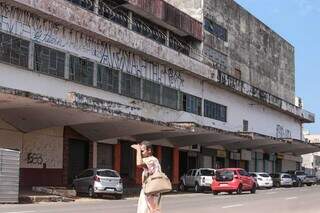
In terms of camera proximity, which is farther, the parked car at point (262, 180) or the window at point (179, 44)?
the parked car at point (262, 180)

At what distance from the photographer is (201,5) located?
52.2 metres

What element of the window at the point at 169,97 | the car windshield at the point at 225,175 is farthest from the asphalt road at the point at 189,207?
the window at the point at 169,97

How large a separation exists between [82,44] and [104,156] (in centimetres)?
809

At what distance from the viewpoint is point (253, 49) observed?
212 feet

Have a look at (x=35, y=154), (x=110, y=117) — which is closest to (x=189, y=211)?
(x=110, y=117)

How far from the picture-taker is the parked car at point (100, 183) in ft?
103

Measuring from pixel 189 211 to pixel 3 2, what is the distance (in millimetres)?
15307

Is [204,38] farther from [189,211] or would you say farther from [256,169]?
[189,211]

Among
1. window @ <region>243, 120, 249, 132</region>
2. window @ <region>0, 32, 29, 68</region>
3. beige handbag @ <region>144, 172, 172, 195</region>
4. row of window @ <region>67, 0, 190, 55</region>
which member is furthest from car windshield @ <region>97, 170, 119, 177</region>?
window @ <region>243, 120, 249, 132</region>

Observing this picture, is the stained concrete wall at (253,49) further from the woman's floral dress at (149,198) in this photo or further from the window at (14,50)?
the woman's floral dress at (149,198)

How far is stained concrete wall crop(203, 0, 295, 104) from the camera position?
56.0 meters

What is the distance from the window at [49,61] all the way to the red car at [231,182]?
11867 mm

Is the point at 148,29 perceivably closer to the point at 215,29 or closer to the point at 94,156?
the point at 215,29

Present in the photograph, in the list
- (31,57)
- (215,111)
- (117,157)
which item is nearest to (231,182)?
(117,157)
